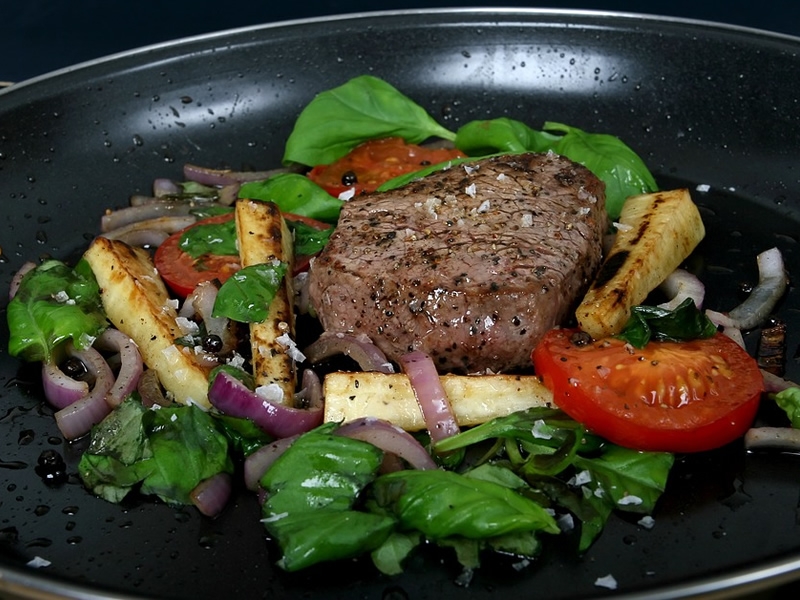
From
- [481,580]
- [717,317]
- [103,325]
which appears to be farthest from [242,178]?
[481,580]

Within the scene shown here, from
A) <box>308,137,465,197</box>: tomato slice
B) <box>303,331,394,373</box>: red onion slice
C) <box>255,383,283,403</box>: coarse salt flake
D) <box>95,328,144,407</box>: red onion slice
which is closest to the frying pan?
<box>95,328,144,407</box>: red onion slice

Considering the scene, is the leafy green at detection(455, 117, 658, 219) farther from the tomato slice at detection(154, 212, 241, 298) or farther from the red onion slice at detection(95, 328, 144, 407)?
the red onion slice at detection(95, 328, 144, 407)

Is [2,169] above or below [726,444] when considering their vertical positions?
above

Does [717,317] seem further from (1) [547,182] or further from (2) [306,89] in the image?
(2) [306,89]

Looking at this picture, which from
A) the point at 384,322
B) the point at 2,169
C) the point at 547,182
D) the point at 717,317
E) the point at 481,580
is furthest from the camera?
the point at 2,169

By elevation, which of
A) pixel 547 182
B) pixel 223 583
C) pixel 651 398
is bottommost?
pixel 223 583

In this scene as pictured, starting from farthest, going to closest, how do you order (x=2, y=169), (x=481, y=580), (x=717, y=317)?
(x=2, y=169) → (x=717, y=317) → (x=481, y=580)

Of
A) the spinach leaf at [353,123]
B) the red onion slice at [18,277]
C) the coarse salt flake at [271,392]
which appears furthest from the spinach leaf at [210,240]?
the coarse salt flake at [271,392]

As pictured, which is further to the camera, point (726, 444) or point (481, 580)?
point (726, 444)
